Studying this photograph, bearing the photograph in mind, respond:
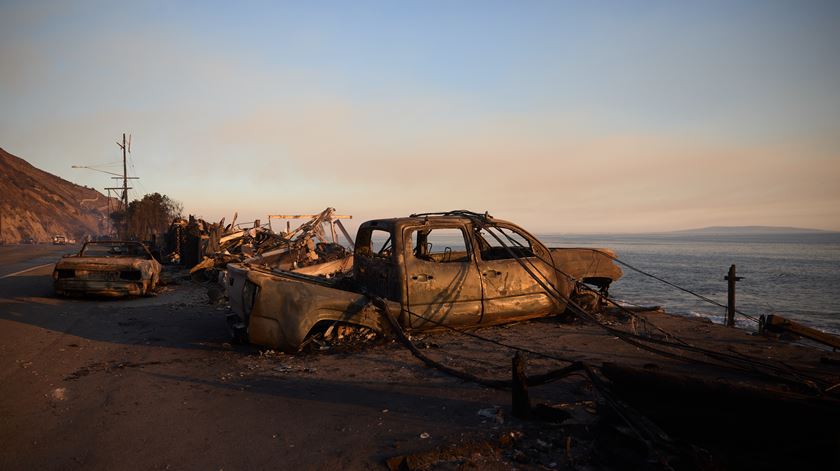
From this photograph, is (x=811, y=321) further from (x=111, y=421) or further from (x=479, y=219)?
(x=111, y=421)

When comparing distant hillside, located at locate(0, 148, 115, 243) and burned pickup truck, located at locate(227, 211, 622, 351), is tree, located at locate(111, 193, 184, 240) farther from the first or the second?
burned pickup truck, located at locate(227, 211, 622, 351)

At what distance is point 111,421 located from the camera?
3.70 meters

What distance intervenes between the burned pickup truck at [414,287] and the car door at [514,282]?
15 mm

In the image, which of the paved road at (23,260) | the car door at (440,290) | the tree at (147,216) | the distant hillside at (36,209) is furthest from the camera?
the distant hillside at (36,209)

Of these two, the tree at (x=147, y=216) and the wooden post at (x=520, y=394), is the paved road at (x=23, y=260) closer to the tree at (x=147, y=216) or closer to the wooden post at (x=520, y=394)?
the tree at (x=147, y=216)

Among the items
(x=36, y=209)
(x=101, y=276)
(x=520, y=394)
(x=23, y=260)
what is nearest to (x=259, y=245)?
(x=101, y=276)

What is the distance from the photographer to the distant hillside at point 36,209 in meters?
60.6

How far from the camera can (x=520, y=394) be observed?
11.8 feet

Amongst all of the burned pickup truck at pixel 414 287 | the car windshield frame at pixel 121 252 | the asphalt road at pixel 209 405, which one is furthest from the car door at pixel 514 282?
the car windshield frame at pixel 121 252

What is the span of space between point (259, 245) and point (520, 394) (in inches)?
672

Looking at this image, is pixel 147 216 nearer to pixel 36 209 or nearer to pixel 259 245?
pixel 259 245

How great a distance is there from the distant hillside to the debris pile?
4664 cm

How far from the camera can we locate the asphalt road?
3.13m

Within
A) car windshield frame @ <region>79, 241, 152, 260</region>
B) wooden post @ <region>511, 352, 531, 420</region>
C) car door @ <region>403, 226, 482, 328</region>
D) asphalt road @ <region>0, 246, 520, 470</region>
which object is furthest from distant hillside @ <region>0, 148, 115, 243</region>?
wooden post @ <region>511, 352, 531, 420</region>
